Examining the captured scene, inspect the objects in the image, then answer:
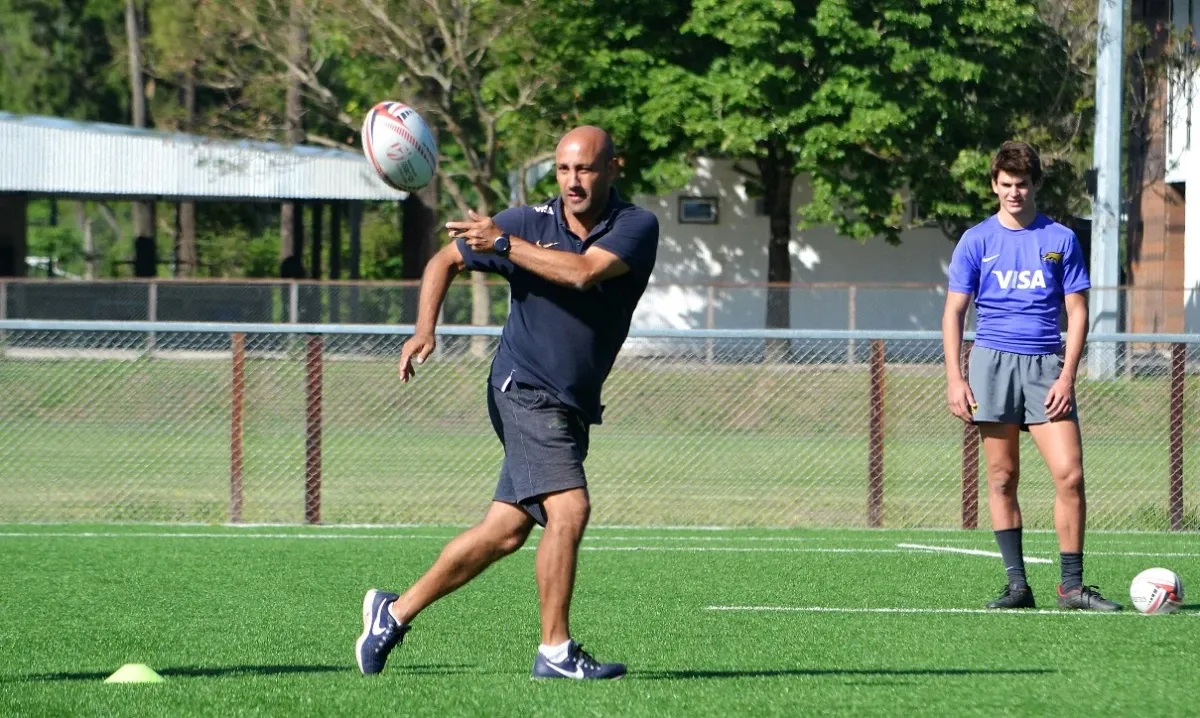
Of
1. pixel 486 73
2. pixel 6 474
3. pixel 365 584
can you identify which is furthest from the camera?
pixel 486 73

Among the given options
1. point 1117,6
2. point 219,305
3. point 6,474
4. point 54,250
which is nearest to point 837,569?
point 6,474

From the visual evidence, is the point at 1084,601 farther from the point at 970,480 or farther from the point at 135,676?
the point at 970,480

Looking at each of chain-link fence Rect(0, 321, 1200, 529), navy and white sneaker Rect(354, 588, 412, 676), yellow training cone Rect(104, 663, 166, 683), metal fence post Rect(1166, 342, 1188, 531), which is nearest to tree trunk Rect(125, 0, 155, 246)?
chain-link fence Rect(0, 321, 1200, 529)

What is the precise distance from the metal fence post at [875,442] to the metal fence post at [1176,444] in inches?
80.9

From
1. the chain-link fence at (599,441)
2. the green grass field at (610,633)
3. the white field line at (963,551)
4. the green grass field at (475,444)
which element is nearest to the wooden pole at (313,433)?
the chain-link fence at (599,441)

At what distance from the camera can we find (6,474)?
15.1 meters

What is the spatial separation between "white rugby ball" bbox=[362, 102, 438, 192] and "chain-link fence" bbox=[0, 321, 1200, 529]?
218 inches

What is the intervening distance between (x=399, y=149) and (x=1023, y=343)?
288cm

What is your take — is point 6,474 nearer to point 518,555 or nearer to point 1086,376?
point 518,555

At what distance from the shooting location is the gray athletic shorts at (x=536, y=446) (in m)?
5.72

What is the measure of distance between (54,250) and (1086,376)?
66691 millimetres

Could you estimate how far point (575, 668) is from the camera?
5711 millimetres

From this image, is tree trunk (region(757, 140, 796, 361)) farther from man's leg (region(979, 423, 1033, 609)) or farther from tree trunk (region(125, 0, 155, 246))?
man's leg (region(979, 423, 1033, 609))

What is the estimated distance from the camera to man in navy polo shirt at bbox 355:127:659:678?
5.68 metres
